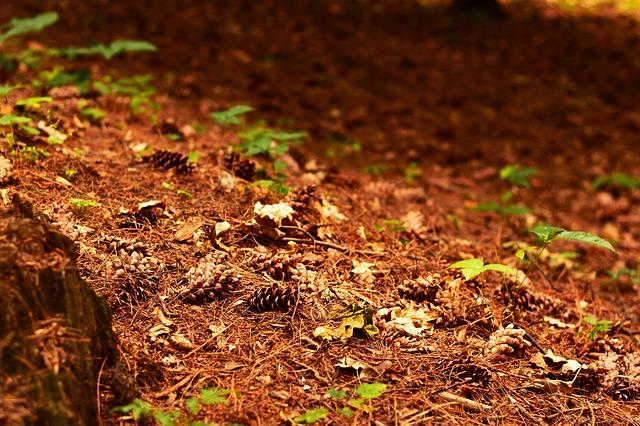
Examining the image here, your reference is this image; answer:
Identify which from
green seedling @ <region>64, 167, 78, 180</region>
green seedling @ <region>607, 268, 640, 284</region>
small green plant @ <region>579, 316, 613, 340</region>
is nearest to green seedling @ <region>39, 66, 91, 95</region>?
green seedling @ <region>64, 167, 78, 180</region>

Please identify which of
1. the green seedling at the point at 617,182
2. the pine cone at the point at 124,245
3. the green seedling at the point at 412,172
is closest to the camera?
the pine cone at the point at 124,245

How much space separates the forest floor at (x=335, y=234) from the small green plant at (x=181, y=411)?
0.01 m

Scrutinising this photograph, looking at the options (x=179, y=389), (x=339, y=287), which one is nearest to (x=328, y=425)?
(x=179, y=389)

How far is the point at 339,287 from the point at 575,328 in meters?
1.33

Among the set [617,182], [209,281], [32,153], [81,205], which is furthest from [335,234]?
[617,182]

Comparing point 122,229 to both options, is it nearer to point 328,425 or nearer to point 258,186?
point 258,186

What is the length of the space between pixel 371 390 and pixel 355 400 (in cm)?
7

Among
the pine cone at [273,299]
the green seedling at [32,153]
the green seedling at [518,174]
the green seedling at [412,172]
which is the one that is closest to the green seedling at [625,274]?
the green seedling at [518,174]

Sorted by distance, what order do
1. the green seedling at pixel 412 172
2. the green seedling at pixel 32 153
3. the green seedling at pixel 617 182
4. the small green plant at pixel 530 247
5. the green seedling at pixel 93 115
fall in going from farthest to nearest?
the green seedling at pixel 617 182
the green seedling at pixel 412 172
the green seedling at pixel 93 115
the green seedling at pixel 32 153
the small green plant at pixel 530 247

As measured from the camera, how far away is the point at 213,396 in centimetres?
206

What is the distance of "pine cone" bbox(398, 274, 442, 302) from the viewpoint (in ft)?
9.53

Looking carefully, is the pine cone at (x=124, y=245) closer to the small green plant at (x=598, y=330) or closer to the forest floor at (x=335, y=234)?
the forest floor at (x=335, y=234)

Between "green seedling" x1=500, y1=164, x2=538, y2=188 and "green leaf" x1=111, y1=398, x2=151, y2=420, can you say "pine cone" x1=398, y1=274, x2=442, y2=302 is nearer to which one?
"green leaf" x1=111, y1=398, x2=151, y2=420

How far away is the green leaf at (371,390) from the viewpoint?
2.14 meters
